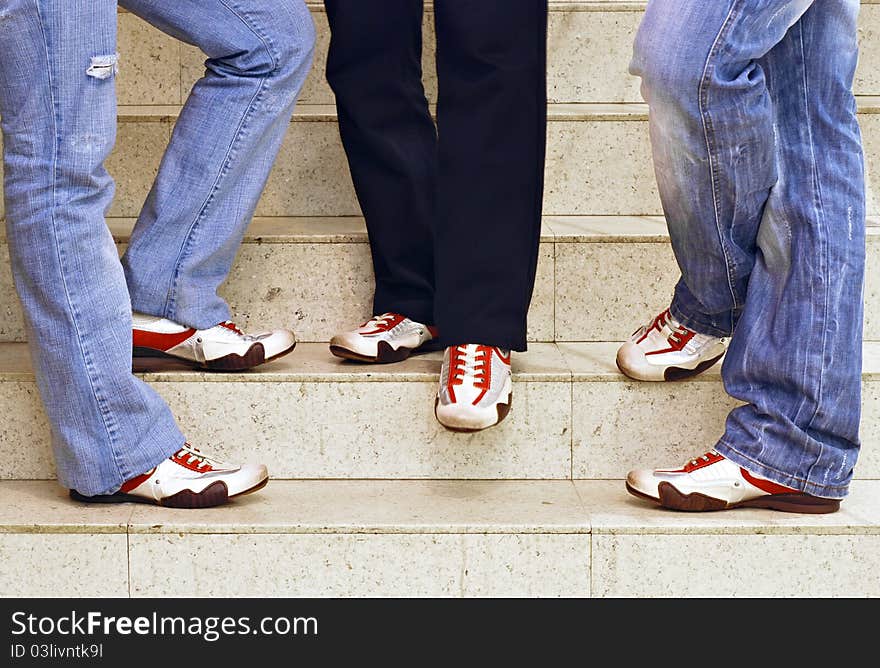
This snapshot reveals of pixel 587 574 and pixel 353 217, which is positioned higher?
pixel 353 217

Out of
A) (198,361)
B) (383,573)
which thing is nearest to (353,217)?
(198,361)

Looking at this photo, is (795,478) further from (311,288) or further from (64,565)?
(64,565)

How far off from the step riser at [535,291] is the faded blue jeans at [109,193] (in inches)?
7.0

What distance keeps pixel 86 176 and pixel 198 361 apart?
39cm

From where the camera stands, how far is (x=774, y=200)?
162 cm

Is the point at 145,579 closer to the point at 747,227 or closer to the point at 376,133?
the point at 376,133

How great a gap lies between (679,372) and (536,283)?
13.1 inches

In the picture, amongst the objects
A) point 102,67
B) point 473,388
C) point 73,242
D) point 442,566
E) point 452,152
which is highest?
point 102,67

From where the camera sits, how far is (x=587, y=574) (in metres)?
1.64

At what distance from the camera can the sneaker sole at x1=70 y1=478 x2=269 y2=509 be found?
1676mm

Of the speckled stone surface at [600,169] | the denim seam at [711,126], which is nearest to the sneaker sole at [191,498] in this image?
the denim seam at [711,126]

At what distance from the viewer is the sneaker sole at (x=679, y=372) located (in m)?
1.80

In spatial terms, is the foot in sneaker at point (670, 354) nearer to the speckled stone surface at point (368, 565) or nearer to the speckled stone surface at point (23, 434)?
the speckled stone surface at point (368, 565)

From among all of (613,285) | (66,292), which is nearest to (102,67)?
(66,292)
